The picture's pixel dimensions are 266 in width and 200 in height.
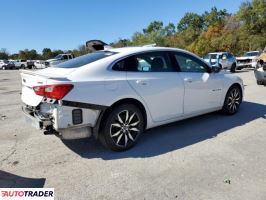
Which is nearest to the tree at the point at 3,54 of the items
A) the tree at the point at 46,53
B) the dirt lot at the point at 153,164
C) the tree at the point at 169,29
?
the tree at the point at 46,53

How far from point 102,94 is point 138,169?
1.22 meters

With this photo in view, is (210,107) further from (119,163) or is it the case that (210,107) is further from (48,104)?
(48,104)

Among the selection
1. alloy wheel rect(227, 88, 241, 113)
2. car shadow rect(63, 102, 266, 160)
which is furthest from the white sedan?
alloy wheel rect(227, 88, 241, 113)

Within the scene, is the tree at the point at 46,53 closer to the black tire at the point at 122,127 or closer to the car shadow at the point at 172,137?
the car shadow at the point at 172,137

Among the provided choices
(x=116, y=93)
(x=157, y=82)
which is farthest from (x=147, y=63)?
(x=116, y=93)

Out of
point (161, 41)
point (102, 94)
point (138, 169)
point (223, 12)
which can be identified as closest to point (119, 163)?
point (138, 169)

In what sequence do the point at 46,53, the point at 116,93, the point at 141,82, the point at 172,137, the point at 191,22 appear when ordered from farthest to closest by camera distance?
the point at 191,22
the point at 46,53
the point at 172,137
the point at 141,82
the point at 116,93

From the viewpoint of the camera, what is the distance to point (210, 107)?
5.99 meters

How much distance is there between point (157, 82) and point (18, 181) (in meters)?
2.64

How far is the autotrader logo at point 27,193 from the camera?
3.16 metres

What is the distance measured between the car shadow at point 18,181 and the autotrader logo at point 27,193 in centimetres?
20

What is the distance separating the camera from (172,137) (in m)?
5.20

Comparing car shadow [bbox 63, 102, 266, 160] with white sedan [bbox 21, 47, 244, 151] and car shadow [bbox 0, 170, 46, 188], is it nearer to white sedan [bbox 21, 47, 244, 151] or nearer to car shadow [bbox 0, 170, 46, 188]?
white sedan [bbox 21, 47, 244, 151]

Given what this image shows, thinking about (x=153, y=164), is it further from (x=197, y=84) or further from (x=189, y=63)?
(x=189, y=63)
